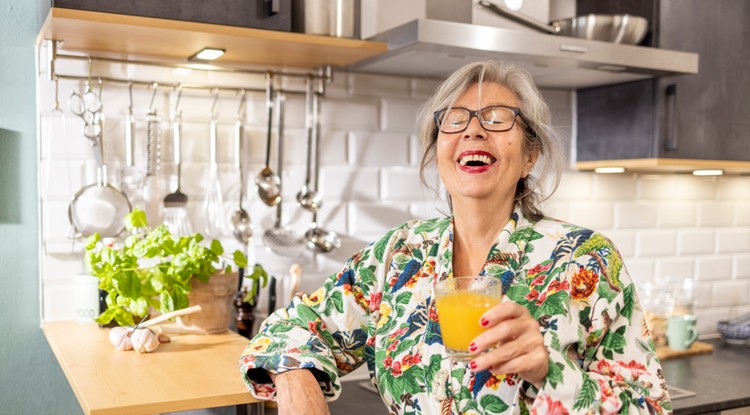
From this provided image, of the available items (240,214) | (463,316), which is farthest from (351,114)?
(463,316)

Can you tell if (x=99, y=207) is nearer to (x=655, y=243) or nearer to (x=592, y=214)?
(x=592, y=214)

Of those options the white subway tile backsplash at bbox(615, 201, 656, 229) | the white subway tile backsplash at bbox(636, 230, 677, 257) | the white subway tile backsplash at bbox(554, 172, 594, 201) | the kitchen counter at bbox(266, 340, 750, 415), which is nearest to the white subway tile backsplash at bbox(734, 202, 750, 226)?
the white subway tile backsplash at bbox(636, 230, 677, 257)

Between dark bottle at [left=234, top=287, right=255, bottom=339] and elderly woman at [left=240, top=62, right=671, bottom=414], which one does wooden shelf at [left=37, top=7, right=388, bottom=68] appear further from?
dark bottle at [left=234, top=287, right=255, bottom=339]

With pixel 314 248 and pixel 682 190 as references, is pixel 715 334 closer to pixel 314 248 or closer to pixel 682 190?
pixel 682 190

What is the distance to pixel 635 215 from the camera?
122 inches

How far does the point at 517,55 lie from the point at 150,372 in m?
1.18

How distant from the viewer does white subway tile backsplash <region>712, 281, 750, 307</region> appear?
3354mm

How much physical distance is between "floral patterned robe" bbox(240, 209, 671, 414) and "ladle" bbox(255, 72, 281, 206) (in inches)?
30.5

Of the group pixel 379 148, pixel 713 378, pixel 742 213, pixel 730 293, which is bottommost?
pixel 713 378

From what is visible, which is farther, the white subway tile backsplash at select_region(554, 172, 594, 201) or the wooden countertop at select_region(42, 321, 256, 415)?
the white subway tile backsplash at select_region(554, 172, 594, 201)

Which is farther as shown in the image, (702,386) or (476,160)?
(702,386)

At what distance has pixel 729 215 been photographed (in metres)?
3.38

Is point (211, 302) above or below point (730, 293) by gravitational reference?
above

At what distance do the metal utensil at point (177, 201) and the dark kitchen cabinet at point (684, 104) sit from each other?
140 cm
